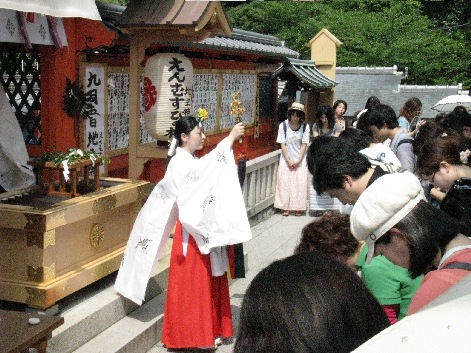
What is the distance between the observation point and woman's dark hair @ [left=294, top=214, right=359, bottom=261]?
10.4 ft

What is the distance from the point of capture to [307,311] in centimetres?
146

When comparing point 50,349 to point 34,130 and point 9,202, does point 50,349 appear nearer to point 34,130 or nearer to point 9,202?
point 9,202

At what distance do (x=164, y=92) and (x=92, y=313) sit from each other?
2809mm

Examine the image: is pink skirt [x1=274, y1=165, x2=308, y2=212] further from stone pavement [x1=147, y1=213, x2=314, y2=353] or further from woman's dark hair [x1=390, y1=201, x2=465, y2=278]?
woman's dark hair [x1=390, y1=201, x2=465, y2=278]

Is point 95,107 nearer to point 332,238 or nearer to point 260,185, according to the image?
point 260,185

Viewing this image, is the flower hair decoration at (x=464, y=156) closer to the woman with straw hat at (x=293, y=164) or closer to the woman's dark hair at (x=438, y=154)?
the woman's dark hair at (x=438, y=154)

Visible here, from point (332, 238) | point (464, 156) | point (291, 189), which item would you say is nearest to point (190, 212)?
point (464, 156)

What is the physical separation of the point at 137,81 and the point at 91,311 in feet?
9.20

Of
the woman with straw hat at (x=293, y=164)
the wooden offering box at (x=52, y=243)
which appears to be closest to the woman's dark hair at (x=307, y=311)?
the wooden offering box at (x=52, y=243)

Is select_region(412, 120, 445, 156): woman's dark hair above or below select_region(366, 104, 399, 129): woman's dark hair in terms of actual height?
below

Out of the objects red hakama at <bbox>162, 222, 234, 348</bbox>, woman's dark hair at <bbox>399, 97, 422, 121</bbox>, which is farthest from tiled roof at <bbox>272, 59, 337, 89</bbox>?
red hakama at <bbox>162, 222, 234, 348</bbox>

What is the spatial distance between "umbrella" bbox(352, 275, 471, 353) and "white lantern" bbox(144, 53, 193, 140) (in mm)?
6088

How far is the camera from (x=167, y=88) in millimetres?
7133

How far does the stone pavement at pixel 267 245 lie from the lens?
7.31m
